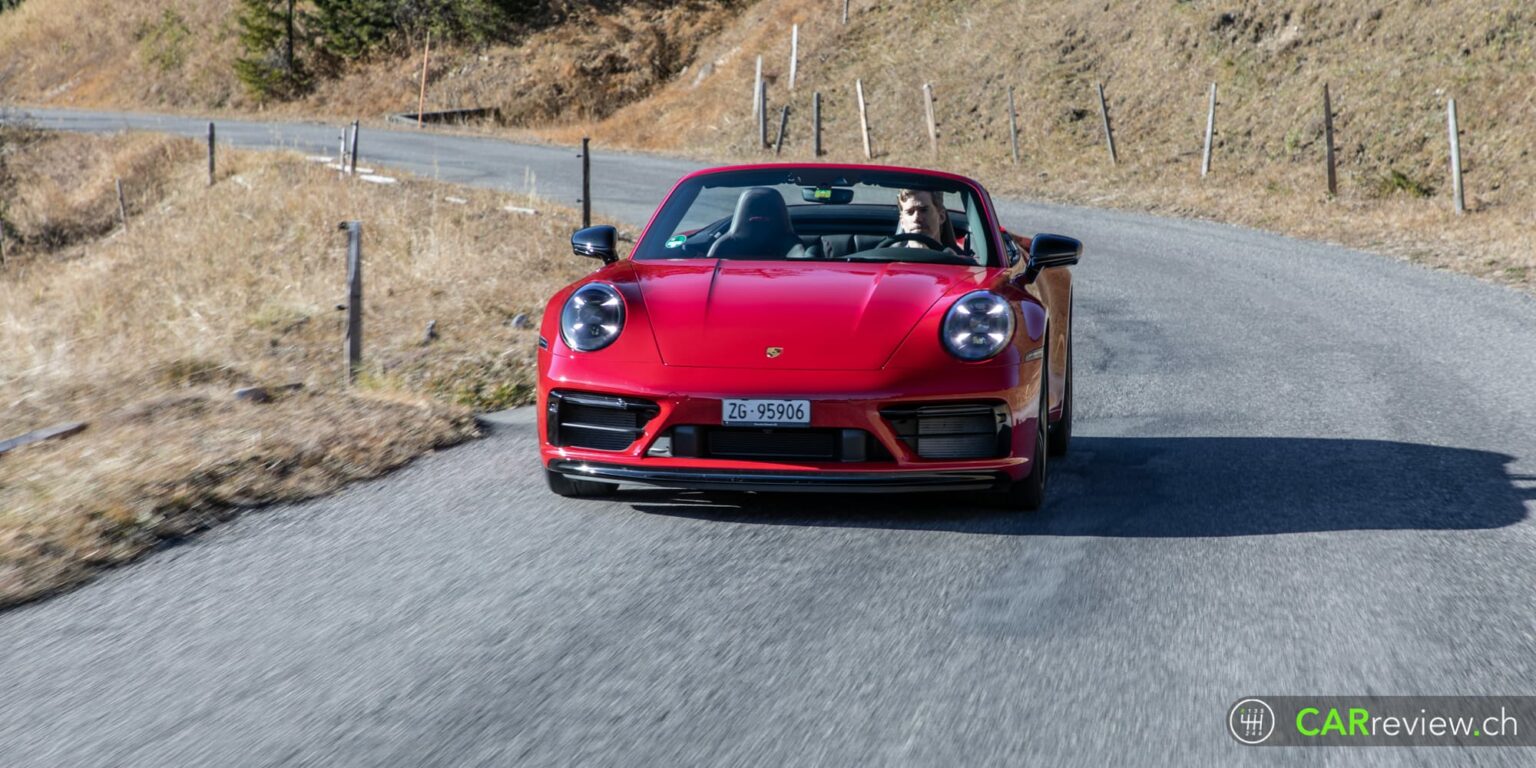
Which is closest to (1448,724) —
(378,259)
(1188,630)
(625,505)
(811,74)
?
(1188,630)

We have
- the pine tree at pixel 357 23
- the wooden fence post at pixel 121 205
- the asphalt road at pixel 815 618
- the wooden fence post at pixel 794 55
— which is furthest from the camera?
the pine tree at pixel 357 23

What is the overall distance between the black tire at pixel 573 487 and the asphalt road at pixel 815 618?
0.20 feet

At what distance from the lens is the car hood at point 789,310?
470 centimetres

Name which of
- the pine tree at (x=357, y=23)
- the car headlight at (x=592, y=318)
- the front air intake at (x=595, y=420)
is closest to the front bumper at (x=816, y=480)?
the front air intake at (x=595, y=420)

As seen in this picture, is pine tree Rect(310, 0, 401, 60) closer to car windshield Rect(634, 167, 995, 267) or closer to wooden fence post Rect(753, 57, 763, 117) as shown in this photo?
wooden fence post Rect(753, 57, 763, 117)

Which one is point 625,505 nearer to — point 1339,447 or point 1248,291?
point 1339,447

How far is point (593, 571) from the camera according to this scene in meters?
4.25

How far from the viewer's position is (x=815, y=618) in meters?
3.80

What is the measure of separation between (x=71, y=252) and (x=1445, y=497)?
28539 mm

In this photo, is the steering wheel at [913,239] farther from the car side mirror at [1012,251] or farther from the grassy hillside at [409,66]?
the grassy hillside at [409,66]

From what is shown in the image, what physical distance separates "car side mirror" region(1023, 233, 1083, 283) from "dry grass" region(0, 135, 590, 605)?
2571 millimetres

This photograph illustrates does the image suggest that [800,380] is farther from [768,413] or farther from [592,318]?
[592,318]

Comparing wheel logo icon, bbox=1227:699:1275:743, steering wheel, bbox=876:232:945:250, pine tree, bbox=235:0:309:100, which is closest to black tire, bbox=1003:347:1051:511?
steering wheel, bbox=876:232:945:250

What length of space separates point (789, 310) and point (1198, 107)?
2436cm
